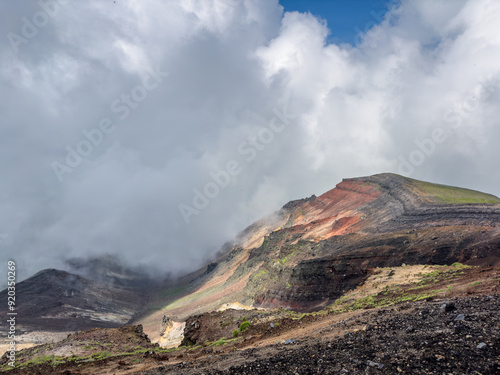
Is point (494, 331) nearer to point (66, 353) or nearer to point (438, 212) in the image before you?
point (66, 353)

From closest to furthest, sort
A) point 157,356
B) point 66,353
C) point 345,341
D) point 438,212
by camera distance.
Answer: point 345,341
point 157,356
point 66,353
point 438,212

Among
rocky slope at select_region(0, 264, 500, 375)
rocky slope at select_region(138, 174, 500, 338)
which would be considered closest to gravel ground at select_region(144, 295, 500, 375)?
rocky slope at select_region(0, 264, 500, 375)

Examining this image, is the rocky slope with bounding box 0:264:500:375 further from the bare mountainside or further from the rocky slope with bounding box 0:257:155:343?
the rocky slope with bounding box 0:257:155:343

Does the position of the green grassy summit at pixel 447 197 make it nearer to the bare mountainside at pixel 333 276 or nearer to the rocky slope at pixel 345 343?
the bare mountainside at pixel 333 276

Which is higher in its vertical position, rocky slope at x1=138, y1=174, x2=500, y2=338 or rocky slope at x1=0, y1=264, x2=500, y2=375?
rocky slope at x1=138, y1=174, x2=500, y2=338

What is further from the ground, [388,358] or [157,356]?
[157,356]

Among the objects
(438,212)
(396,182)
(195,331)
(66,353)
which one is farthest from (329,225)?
(66,353)

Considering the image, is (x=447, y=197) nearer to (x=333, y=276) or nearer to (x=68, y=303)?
(x=333, y=276)

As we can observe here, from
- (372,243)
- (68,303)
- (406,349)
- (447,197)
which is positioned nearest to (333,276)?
(372,243)

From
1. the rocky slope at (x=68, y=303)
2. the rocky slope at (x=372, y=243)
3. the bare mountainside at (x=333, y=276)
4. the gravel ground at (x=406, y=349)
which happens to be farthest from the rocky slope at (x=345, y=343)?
the rocky slope at (x=68, y=303)

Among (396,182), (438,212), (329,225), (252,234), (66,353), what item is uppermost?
(252,234)

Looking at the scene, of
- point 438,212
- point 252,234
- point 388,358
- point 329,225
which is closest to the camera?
point 388,358

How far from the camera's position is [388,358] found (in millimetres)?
9930

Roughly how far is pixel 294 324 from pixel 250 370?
10.5 m
